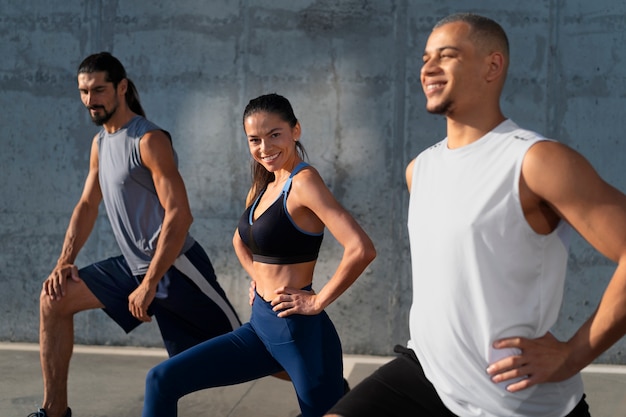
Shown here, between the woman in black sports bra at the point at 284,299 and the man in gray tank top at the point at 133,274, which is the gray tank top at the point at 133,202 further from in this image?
the woman in black sports bra at the point at 284,299

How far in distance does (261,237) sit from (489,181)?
130 cm

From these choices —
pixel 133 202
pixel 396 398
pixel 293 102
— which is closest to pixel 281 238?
pixel 396 398

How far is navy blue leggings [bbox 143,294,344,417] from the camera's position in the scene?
3.42m

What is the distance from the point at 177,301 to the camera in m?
4.52

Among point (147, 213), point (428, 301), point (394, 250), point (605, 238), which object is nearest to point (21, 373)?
point (147, 213)

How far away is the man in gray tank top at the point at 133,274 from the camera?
4535 mm

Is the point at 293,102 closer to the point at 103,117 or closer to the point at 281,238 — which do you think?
the point at 103,117

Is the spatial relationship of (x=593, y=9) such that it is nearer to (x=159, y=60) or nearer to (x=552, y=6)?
(x=552, y=6)

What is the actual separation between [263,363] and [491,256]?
1.39 m

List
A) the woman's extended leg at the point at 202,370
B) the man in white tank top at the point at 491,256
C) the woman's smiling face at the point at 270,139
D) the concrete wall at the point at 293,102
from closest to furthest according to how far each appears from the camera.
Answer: the man in white tank top at the point at 491,256 < the woman's extended leg at the point at 202,370 < the woman's smiling face at the point at 270,139 < the concrete wall at the point at 293,102

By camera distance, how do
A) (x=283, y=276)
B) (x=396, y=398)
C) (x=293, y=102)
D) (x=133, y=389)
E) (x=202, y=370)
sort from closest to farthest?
(x=396, y=398) → (x=202, y=370) → (x=283, y=276) → (x=133, y=389) → (x=293, y=102)

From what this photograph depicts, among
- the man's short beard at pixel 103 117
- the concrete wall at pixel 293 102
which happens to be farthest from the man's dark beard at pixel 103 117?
the concrete wall at pixel 293 102

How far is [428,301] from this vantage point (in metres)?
2.59

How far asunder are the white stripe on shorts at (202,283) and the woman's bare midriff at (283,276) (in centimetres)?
102
